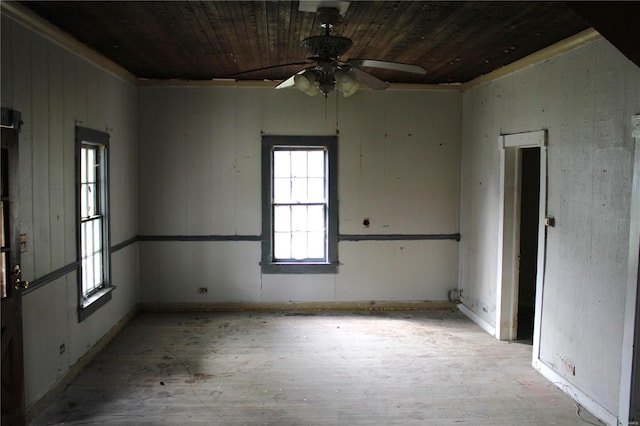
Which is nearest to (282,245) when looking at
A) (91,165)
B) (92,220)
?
(92,220)

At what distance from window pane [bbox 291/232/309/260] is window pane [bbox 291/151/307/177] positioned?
720 mm

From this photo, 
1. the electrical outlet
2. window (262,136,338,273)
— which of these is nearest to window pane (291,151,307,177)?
window (262,136,338,273)

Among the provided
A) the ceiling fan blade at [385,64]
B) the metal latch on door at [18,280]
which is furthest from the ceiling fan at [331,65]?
the metal latch on door at [18,280]

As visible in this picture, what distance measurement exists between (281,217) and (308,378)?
2.44 meters

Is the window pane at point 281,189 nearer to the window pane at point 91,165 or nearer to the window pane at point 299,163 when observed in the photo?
the window pane at point 299,163

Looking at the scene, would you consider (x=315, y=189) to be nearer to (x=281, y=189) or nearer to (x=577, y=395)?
(x=281, y=189)

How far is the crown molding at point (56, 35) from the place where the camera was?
3302 millimetres

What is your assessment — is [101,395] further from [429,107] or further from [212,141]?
[429,107]

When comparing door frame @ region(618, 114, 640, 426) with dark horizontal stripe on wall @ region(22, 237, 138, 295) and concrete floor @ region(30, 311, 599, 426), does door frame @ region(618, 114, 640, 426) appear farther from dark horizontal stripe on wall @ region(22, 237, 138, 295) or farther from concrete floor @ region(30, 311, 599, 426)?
dark horizontal stripe on wall @ region(22, 237, 138, 295)

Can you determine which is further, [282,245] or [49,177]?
[282,245]

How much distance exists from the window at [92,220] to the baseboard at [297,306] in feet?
3.99

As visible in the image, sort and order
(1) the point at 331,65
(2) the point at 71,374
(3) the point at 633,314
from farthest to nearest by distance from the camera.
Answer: (2) the point at 71,374, (1) the point at 331,65, (3) the point at 633,314

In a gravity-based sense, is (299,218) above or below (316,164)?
below

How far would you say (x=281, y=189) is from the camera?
6.36 meters
